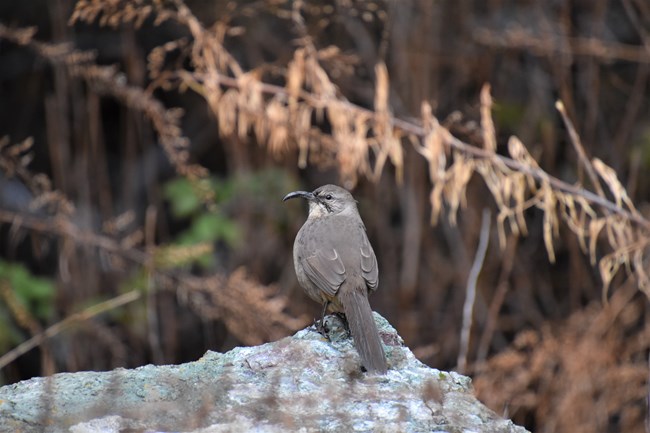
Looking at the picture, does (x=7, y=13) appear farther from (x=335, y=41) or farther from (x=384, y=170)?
(x=384, y=170)

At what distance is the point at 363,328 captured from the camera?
Answer: 151 inches

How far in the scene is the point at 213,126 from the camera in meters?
8.72

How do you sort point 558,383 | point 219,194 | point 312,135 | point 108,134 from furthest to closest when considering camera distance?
→ point 108,134, point 219,194, point 558,383, point 312,135

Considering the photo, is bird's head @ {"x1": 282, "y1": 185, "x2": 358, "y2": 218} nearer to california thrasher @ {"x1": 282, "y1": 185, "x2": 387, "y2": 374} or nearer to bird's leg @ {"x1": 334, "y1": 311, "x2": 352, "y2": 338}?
california thrasher @ {"x1": 282, "y1": 185, "x2": 387, "y2": 374}

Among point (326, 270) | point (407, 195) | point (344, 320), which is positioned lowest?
point (407, 195)

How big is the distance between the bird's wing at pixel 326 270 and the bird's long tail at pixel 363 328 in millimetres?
61

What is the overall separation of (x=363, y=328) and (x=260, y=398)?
697 mm

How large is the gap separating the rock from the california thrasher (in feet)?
1.06

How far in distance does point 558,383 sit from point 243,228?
2.74 metres

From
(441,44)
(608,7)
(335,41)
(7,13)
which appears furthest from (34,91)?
(608,7)

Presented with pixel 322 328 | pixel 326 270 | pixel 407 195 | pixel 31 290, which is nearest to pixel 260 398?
pixel 322 328

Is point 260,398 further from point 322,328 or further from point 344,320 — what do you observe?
point 344,320

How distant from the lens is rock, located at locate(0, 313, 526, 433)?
10.1ft

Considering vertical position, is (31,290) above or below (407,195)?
below
